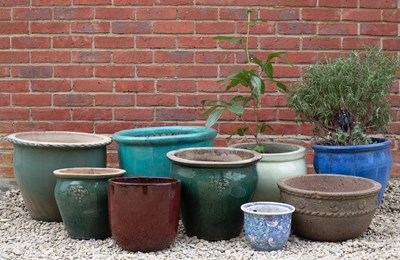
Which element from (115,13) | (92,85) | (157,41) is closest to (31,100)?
(92,85)

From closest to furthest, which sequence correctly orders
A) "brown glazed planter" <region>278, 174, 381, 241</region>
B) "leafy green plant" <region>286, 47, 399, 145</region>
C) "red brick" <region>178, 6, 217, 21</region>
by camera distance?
1. "brown glazed planter" <region>278, 174, 381, 241</region>
2. "leafy green plant" <region>286, 47, 399, 145</region>
3. "red brick" <region>178, 6, 217, 21</region>

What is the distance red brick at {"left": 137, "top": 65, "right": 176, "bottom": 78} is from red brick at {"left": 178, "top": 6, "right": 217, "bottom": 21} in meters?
0.33

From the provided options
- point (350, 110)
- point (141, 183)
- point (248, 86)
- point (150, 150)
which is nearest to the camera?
point (141, 183)

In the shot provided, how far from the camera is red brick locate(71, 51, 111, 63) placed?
398 cm

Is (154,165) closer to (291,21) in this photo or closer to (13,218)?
(13,218)

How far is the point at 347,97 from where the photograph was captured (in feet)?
11.3

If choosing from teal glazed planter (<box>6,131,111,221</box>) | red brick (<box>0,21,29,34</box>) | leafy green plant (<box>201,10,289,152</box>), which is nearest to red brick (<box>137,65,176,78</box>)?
leafy green plant (<box>201,10,289,152</box>)

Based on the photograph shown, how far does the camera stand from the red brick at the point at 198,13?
3932 millimetres

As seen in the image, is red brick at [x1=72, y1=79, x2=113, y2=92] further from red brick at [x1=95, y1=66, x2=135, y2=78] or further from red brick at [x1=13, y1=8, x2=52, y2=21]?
red brick at [x1=13, y1=8, x2=52, y2=21]

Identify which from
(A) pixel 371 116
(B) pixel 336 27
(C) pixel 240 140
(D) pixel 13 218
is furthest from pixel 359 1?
(D) pixel 13 218

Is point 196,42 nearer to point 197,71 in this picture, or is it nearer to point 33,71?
point 197,71

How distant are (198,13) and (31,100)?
1.19 m

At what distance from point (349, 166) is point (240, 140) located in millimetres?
851

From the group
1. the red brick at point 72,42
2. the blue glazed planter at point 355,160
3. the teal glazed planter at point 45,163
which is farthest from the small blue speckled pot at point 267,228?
the red brick at point 72,42
